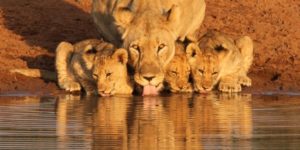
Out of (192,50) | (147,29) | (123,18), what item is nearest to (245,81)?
(192,50)

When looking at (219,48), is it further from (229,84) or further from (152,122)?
(152,122)

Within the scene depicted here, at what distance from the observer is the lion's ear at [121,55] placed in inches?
608

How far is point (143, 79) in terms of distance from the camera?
1521cm

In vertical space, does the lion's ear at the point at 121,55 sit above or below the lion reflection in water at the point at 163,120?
above

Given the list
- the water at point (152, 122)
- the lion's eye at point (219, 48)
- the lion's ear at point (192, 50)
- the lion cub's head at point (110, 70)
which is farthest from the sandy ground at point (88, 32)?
the water at point (152, 122)

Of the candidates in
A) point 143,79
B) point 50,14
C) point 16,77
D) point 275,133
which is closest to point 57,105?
point 143,79

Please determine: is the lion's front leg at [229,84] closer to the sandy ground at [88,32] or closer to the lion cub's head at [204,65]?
the lion cub's head at [204,65]

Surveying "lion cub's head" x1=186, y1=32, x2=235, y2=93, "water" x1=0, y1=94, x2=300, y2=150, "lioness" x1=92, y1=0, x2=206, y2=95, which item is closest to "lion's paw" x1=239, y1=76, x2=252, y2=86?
"lion cub's head" x1=186, y1=32, x2=235, y2=93

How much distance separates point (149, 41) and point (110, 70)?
641 mm

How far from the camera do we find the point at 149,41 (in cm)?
1574

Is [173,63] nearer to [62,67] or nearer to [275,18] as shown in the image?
[62,67]

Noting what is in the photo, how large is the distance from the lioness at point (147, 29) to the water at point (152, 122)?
385 mm

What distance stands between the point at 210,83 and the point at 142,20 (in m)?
1.20

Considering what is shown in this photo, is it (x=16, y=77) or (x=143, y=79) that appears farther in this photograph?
(x=16, y=77)
